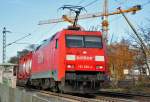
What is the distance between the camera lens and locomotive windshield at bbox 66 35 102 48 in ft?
72.0

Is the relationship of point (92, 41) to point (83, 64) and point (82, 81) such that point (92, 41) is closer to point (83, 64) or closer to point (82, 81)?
point (83, 64)

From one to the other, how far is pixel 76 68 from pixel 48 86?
16.8 ft

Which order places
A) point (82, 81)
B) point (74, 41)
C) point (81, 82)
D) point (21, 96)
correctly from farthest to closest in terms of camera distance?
point (74, 41)
point (81, 82)
point (82, 81)
point (21, 96)

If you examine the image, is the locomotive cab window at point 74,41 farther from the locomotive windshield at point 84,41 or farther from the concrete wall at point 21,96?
the concrete wall at point 21,96

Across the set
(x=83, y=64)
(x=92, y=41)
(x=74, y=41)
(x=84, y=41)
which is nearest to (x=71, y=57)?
(x=83, y=64)

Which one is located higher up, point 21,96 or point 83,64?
point 83,64

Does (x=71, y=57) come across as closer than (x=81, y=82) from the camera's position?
No

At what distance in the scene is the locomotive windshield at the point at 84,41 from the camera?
2194 centimetres

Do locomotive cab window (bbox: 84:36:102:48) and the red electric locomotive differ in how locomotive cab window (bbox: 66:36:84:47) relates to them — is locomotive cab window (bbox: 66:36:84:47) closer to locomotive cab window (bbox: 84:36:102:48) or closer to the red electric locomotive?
the red electric locomotive

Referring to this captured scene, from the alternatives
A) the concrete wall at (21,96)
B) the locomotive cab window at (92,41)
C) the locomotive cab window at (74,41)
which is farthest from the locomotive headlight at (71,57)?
the concrete wall at (21,96)

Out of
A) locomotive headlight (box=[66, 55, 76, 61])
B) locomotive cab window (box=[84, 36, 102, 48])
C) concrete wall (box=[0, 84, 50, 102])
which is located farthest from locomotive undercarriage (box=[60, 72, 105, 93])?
concrete wall (box=[0, 84, 50, 102])

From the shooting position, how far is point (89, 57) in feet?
70.8

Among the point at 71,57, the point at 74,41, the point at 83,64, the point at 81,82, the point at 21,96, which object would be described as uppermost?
the point at 74,41

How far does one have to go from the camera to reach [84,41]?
72.7 ft
